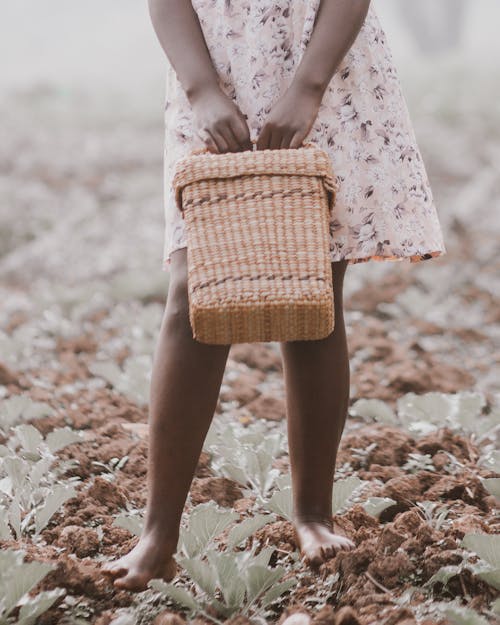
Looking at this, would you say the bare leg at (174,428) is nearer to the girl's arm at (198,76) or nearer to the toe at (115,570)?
the toe at (115,570)

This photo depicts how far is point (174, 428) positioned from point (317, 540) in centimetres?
41

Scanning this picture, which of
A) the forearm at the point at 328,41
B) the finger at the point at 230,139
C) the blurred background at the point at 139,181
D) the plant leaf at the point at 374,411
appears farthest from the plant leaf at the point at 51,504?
the blurred background at the point at 139,181

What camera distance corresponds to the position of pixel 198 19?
2.03m

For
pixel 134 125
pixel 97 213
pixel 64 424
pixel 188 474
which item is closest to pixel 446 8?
pixel 134 125

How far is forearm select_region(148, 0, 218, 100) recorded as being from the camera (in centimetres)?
194

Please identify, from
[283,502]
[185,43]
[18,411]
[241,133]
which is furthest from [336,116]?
[18,411]

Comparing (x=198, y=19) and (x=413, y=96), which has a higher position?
(x=413, y=96)

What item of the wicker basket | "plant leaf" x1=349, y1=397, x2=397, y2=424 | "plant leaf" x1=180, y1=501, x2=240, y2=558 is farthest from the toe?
"plant leaf" x1=349, y1=397, x2=397, y2=424

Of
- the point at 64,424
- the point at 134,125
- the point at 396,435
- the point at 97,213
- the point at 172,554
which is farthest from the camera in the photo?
the point at 134,125

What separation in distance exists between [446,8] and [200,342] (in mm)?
15154

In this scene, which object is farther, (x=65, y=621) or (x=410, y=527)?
(x=410, y=527)

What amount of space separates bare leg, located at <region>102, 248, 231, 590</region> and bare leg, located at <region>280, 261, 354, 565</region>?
0.24m

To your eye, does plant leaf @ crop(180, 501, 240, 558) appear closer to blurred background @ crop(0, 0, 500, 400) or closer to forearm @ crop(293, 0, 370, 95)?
forearm @ crop(293, 0, 370, 95)

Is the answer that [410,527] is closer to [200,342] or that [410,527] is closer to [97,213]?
[200,342]
